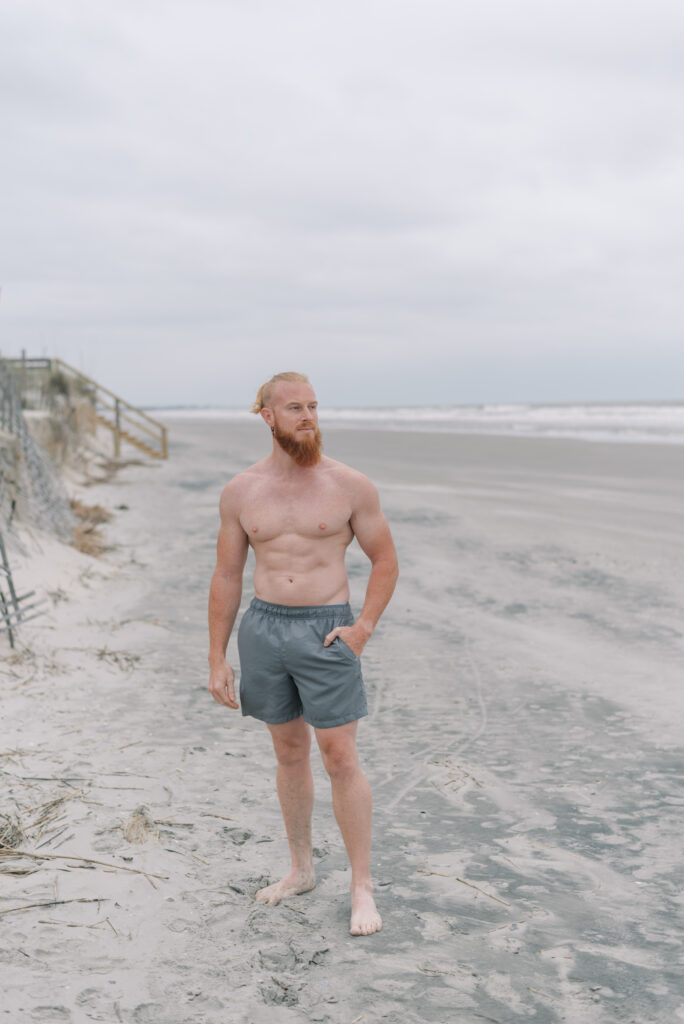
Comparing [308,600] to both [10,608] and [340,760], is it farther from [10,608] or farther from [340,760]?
[10,608]

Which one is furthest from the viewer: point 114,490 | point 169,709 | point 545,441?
point 545,441

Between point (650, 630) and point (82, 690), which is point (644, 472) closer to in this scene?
point (650, 630)

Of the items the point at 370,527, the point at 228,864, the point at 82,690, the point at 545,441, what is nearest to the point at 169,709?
the point at 82,690

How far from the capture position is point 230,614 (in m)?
3.42

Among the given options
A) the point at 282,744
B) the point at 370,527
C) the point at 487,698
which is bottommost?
the point at 487,698

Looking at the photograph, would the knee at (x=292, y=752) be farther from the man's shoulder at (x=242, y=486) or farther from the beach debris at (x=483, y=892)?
the man's shoulder at (x=242, y=486)

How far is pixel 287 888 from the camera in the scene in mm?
3432

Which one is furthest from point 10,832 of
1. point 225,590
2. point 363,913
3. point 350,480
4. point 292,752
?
point 350,480

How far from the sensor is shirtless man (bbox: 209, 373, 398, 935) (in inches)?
123

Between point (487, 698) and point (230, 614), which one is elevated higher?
point (230, 614)

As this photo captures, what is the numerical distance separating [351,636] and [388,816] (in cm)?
145

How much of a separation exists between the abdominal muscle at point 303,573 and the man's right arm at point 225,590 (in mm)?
156

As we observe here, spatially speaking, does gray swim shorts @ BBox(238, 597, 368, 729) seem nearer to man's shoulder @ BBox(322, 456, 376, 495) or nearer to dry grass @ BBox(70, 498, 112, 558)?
man's shoulder @ BBox(322, 456, 376, 495)

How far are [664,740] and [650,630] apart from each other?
252cm
